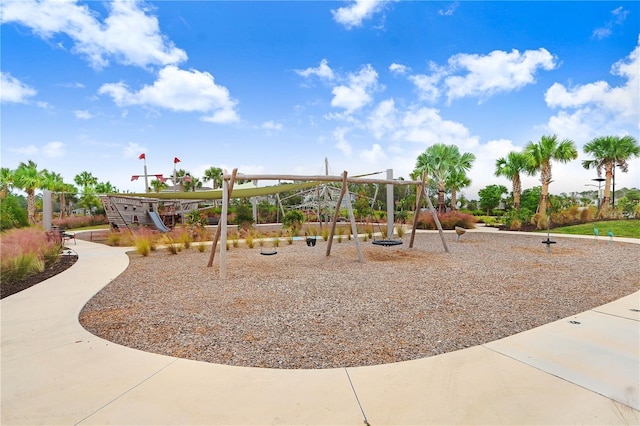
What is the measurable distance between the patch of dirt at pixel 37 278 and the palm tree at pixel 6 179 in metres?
24.4

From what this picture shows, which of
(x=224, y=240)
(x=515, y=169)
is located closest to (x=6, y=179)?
(x=224, y=240)

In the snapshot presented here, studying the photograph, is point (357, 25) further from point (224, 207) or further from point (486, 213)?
point (486, 213)

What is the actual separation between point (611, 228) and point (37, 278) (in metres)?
20.7

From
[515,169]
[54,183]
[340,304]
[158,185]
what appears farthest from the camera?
[158,185]

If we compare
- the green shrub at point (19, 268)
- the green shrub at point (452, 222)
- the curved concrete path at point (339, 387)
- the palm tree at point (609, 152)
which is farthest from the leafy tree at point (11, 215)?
the palm tree at point (609, 152)

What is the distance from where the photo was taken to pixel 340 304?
14.1 feet

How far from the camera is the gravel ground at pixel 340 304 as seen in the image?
2.90 m

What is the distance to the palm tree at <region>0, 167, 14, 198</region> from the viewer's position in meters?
24.5

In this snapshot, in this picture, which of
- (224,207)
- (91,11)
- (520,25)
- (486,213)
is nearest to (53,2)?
(91,11)

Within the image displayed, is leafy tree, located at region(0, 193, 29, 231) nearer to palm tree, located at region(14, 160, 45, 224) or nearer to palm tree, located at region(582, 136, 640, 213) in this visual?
palm tree, located at region(14, 160, 45, 224)

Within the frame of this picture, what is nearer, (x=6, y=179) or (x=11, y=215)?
(x=11, y=215)

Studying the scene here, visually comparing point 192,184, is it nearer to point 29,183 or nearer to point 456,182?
point 29,183

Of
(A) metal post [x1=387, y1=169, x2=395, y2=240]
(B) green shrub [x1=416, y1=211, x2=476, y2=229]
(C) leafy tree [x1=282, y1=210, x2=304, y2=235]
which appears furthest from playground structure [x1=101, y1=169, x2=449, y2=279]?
(B) green shrub [x1=416, y1=211, x2=476, y2=229]

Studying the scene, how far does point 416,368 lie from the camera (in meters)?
2.40
